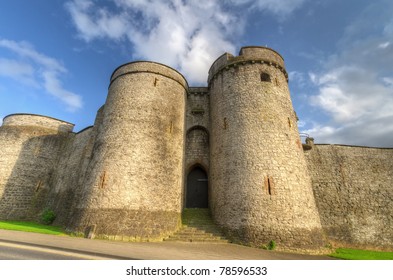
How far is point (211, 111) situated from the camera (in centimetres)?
1588

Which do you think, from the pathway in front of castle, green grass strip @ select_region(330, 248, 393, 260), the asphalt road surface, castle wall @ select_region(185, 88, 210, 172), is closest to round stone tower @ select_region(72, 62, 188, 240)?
castle wall @ select_region(185, 88, 210, 172)

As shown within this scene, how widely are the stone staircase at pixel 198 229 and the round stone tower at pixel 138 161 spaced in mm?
681

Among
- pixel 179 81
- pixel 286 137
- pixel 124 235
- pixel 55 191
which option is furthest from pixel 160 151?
pixel 55 191

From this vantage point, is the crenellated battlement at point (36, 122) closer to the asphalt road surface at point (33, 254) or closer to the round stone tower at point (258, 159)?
the round stone tower at point (258, 159)

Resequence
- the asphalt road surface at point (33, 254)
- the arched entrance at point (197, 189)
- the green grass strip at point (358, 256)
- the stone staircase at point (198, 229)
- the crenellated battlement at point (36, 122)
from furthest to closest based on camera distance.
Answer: the crenellated battlement at point (36, 122) < the arched entrance at point (197, 189) < the stone staircase at point (198, 229) < the green grass strip at point (358, 256) < the asphalt road surface at point (33, 254)

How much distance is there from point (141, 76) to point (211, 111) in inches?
229

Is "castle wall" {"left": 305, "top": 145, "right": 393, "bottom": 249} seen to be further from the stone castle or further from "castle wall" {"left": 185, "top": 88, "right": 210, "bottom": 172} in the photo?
"castle wall" {"left": 185, "top": 88, "right": 210, "bottom": 172}

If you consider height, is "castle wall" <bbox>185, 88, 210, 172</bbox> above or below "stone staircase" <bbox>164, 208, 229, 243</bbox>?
above

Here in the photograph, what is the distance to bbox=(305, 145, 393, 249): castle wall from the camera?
13297 mm

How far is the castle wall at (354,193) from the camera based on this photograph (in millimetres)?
13297

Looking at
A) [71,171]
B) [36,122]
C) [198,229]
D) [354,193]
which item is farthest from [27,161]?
[354,193]

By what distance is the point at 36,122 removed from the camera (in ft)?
70.0

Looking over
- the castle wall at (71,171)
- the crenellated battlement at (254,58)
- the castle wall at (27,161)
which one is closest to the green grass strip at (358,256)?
the crenellated battlement at (254,58)

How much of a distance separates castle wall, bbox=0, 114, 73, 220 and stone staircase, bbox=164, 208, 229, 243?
14.5 m
